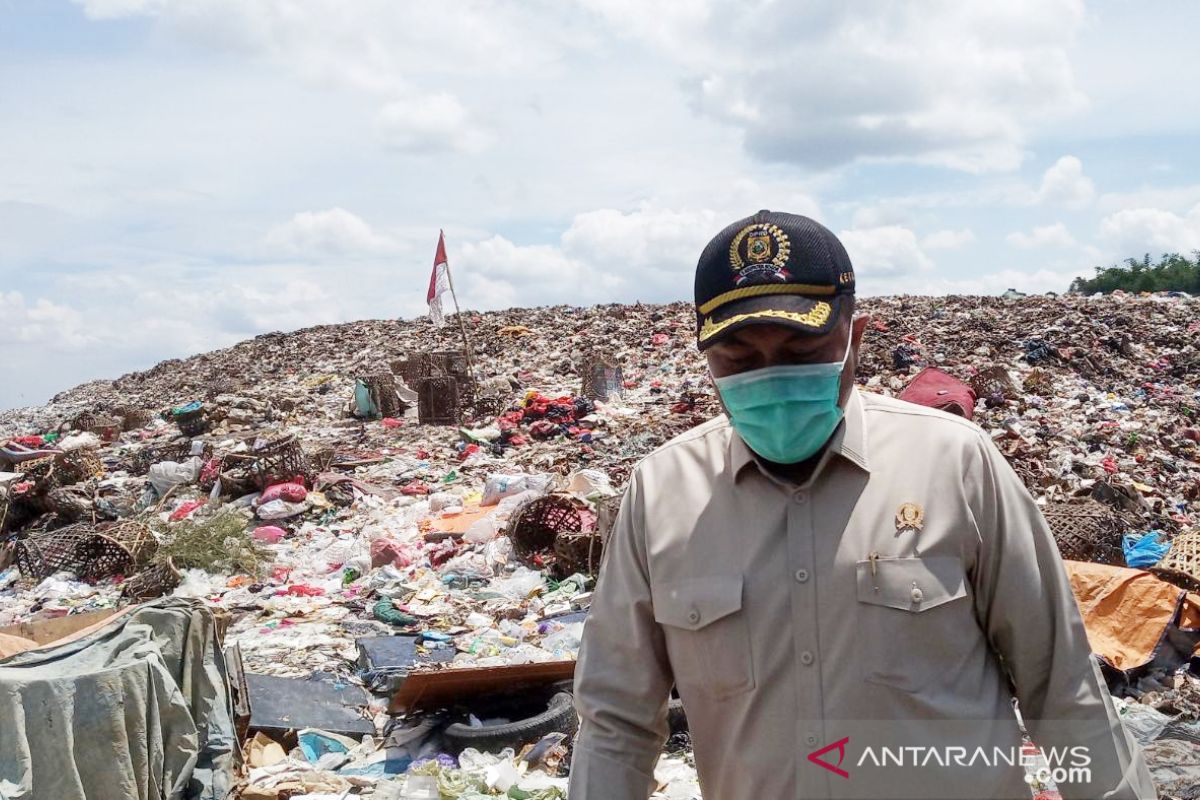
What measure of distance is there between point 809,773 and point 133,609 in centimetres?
306

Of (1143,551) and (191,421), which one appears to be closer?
(1143,551)

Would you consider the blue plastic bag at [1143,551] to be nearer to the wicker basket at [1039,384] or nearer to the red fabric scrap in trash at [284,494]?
the wicker basket at [1039,384]

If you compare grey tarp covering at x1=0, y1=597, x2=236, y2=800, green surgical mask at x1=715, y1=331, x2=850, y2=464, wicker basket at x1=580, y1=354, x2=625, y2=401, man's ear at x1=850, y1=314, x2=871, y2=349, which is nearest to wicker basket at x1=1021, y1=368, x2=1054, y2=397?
wicker basket at x1=580, y1=354, x2=625, y2=401

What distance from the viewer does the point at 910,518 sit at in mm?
1242

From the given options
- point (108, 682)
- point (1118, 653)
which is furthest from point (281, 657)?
point (1118, 653)

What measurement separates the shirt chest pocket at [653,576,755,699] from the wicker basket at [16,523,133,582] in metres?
6.42

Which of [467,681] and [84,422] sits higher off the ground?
[84,422]

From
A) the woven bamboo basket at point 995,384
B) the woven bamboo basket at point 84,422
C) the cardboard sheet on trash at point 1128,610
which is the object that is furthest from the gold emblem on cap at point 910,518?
the woven bamboo basket at point 84,422

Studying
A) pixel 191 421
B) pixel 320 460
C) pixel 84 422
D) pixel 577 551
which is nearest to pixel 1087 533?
pixel 577 551

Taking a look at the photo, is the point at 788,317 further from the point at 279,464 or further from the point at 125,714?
the point at 279,464

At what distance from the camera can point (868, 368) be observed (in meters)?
11.7

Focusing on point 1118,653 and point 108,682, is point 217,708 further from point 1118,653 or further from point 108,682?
point 1118,653

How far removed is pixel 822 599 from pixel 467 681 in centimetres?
288

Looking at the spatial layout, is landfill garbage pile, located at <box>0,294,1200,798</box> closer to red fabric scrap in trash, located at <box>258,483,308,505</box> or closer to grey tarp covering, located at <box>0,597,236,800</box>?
red fabric scrap in trash, located at <box>258,483,308,505</box>
